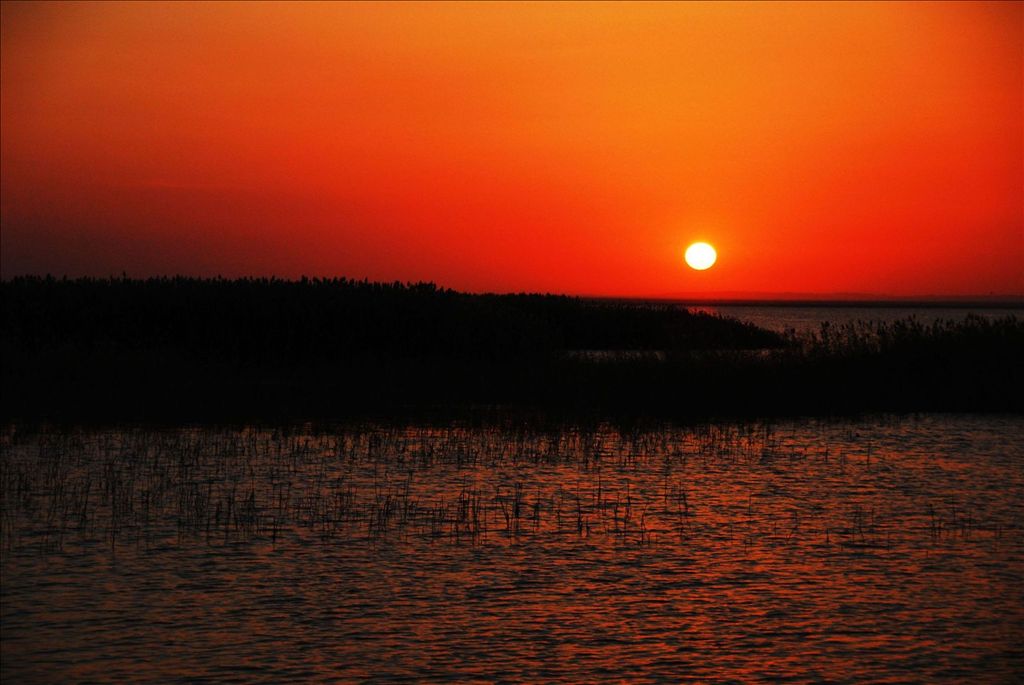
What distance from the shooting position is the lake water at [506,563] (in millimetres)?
9367

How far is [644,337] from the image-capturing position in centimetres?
5694

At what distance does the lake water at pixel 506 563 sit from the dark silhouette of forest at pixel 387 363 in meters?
6.45

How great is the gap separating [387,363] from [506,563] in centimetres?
2424

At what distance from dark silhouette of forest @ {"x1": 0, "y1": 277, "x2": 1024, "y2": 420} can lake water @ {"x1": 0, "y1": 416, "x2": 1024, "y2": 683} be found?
6.45 metres

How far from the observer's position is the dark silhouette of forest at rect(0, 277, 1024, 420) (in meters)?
27.4

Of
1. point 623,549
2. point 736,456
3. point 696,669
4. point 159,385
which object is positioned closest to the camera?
point 696,669

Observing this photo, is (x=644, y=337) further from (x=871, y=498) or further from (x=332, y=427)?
(x=871, y=498)

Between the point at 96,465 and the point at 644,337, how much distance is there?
133ft

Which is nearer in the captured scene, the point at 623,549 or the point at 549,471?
the point at 623,549

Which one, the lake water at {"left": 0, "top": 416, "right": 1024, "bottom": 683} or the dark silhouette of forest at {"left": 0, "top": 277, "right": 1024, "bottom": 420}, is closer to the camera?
the lake water at {"left": 0, "top": 416, "right": 1024, "bottom": 683}

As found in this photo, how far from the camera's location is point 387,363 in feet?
119

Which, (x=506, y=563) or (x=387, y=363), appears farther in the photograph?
(x=387, y=363)

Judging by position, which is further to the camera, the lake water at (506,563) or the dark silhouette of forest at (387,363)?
the dark silhouette of forest at (387,363)

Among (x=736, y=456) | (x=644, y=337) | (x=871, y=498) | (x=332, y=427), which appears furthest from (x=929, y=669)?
(x=644, y=337)
